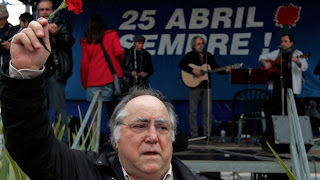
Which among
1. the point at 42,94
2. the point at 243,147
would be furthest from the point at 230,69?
the point at 42,94

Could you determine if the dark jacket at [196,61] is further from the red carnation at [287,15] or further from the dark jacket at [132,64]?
the red carnation at [287,15]

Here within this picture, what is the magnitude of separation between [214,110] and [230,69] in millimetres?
1806

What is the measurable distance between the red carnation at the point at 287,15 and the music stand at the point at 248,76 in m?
1.82

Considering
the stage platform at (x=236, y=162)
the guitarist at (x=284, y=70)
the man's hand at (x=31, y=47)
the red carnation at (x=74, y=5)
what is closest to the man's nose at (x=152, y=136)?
the man's hand at (x=31, y=47)

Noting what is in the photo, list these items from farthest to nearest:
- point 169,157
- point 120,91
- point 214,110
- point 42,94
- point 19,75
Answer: point 214,110 → point 120,91 → point 169,157 → point 42,94 → point 19,75

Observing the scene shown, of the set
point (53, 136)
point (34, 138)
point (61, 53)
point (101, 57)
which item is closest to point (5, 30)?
point (61, 53)

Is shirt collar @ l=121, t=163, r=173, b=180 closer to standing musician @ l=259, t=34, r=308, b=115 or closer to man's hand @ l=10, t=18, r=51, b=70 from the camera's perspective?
man's hand @ l=10, t=18, r=51, b=70

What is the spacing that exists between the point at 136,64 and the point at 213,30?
2302mm

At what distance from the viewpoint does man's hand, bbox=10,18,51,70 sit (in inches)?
53.5

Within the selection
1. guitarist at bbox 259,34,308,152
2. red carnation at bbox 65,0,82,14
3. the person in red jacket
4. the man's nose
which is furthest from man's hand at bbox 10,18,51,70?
guitarist at bbox 259,34,308,152

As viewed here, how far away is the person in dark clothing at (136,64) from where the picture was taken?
7.36 m

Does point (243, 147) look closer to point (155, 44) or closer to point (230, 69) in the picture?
point (230, 69)

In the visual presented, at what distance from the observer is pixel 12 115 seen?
5.29 ft

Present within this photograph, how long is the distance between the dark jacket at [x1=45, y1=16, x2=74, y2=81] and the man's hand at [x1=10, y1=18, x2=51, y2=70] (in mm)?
3654
